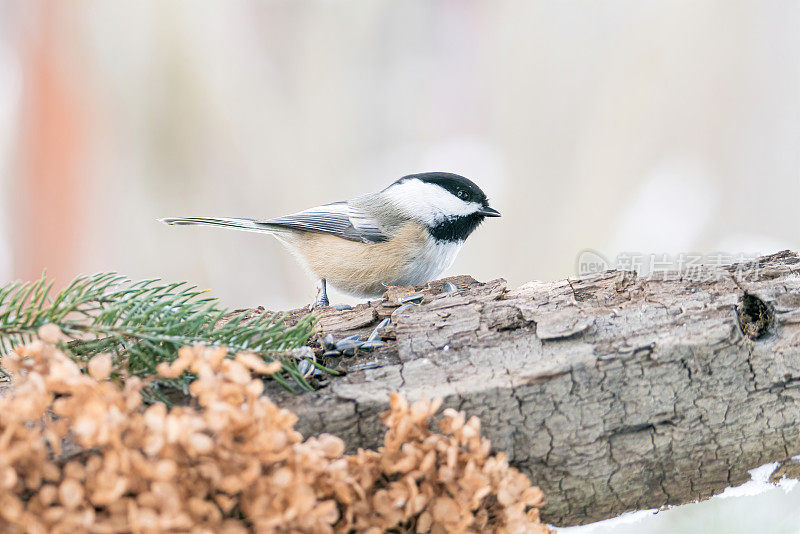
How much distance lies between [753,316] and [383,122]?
1469 mm

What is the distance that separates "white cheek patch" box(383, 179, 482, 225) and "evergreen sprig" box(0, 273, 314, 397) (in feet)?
2.01

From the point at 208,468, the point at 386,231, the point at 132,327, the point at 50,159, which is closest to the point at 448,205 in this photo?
the point at 386,231

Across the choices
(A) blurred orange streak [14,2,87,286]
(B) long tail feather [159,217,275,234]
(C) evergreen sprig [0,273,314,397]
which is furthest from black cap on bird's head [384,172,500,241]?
(A) blurred orange streak [14,2,87,286]

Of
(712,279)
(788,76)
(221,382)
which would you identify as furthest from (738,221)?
(221,382)

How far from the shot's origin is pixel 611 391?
0.73 meters

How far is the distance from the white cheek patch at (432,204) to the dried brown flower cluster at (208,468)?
793 mm

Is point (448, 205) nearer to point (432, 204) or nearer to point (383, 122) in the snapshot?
point (432, 204)

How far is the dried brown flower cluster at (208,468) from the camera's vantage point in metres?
0.45

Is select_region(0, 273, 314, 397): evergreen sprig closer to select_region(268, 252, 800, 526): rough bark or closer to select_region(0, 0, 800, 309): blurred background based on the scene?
select_region(268, 252, 800, 526): rough bark

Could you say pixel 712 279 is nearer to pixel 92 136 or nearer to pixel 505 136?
pixel 505 136

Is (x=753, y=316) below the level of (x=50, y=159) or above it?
below

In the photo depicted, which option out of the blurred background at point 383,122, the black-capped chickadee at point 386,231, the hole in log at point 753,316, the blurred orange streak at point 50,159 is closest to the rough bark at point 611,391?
the hole in log at point 753,316

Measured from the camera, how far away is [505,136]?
2.12 m

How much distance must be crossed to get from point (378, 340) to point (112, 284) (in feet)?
1.10
